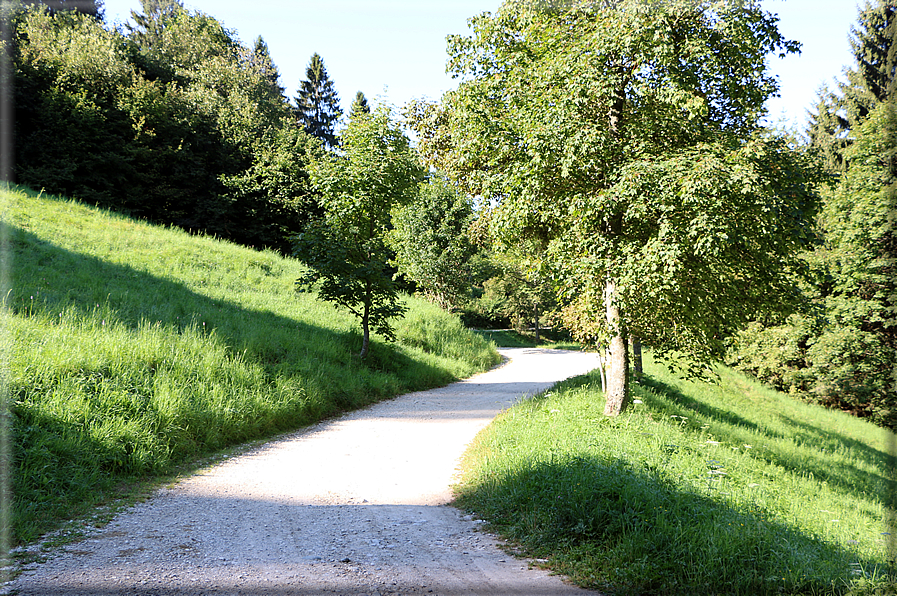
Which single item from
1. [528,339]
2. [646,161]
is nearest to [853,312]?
[646,161]

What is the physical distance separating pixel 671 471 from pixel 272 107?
1604 inches

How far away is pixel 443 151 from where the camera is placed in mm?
9094

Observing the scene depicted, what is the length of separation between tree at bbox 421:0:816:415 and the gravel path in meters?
3.61

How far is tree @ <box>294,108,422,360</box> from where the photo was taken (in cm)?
1143

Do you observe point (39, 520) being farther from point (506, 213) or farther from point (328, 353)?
point (328, 353)

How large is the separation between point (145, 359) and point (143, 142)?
22.6m

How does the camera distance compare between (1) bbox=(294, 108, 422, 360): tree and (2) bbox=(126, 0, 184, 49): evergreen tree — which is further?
(2) bbox=(126, 0, 184, 49): evergreen tree

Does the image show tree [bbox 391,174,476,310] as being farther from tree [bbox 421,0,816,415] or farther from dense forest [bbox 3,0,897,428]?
tree [bbox 421,0,816,415]

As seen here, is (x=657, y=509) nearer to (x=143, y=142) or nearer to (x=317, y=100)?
(x=143, y=142)

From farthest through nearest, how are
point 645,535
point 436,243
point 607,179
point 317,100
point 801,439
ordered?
point 317,100
point 436,243
point 801,439
point 607,179
point 645,535

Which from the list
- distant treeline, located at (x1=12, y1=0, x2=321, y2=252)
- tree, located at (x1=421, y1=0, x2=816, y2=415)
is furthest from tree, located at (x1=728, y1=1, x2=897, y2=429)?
distant treeline, located at (x1=12, y1=0, x2=321, y2=252)

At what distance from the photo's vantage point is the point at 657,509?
12.5 ft

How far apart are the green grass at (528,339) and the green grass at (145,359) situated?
1940 centimetres

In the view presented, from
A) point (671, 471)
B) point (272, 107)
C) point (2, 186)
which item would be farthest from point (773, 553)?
point (272, 107)
